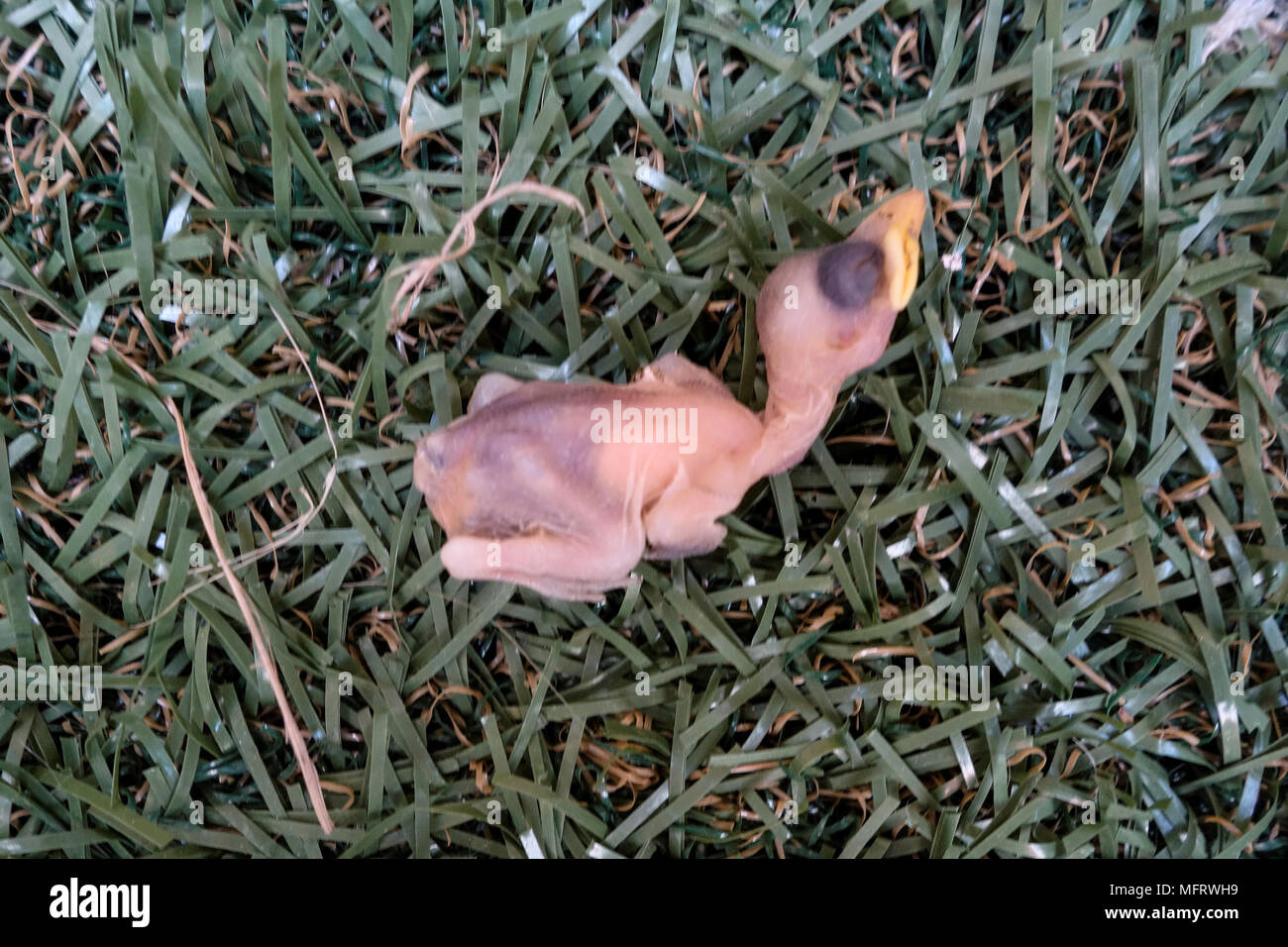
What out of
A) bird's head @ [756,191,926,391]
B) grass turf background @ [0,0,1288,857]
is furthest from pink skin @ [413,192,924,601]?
grass turf background @ [0,0,1288,857]

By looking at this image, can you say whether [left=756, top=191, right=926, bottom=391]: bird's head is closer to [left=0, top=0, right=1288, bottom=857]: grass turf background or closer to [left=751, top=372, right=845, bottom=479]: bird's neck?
[left=751, top=372, right=845, bottom=479]: bird's neck

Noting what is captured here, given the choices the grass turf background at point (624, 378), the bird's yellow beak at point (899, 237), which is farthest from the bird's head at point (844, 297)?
the grass turf background at point (624, 378)

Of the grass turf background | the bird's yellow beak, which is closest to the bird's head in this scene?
the bird's yellow beak

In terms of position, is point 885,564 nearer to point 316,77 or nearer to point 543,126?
point 543,126

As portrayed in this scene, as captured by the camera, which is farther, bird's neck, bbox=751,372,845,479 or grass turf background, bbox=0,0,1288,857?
grass turf background, bbox=0,0,1288,857

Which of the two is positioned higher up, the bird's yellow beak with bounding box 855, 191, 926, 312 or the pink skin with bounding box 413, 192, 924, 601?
the bird's yellow beak with bounding box 855, 191, 926, 312

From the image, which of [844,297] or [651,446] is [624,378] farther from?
[844,297]
